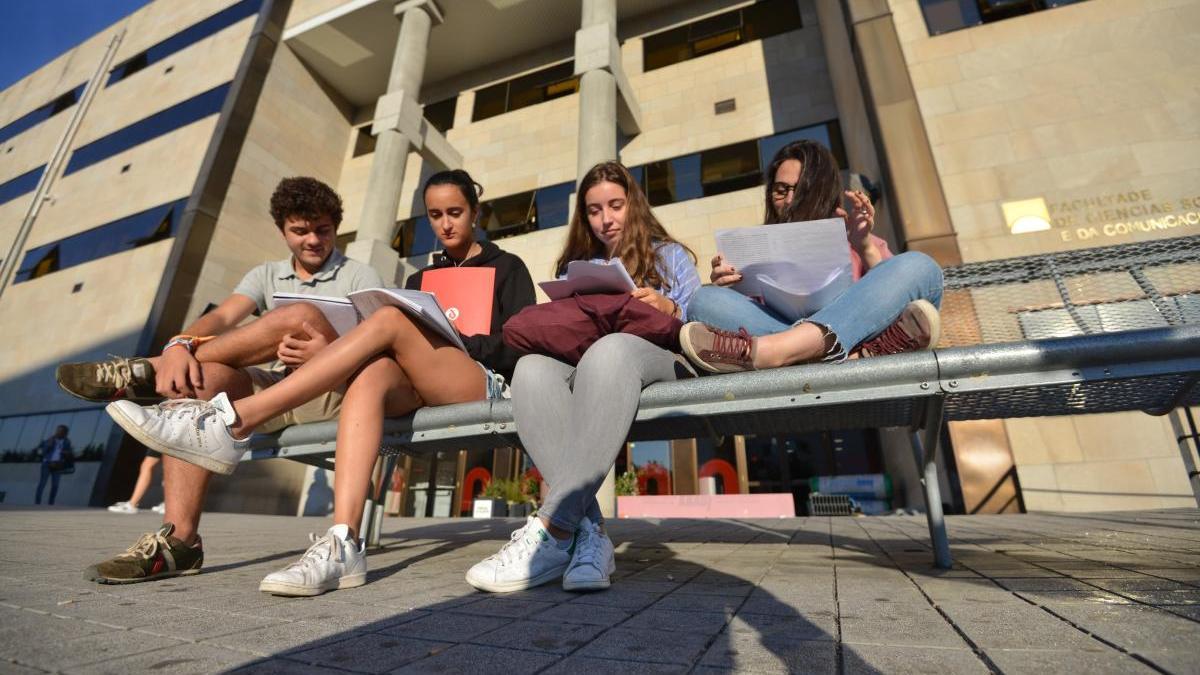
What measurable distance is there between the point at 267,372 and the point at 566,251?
5.40ft

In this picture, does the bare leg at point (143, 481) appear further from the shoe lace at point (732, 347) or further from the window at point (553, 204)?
the shoe lace at point (732, 347)

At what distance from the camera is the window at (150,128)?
43.8 ft

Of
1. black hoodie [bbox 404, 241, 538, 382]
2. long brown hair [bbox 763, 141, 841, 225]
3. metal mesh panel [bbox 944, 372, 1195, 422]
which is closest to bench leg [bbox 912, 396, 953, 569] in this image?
metal mesh panel [bbox 944, 372, 1195, 422]

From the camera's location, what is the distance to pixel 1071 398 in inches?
78.0

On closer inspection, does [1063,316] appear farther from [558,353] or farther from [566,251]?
[558,353]

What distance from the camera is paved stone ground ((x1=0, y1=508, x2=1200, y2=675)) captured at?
3.20ft

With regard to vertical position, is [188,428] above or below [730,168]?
below

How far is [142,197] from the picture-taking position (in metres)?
12.9

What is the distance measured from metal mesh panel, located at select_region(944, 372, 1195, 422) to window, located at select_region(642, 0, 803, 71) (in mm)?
12006

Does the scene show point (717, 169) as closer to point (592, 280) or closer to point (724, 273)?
point (724, 273)

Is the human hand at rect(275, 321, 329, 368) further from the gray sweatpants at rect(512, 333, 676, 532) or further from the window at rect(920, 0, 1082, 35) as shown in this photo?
the window at rect(920, 0, 1082, 35)

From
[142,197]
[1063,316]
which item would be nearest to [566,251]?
[1063,316]

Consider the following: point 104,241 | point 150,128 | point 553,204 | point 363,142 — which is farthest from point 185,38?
point 553,204

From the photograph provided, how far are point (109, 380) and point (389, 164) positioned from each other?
10.1 m
